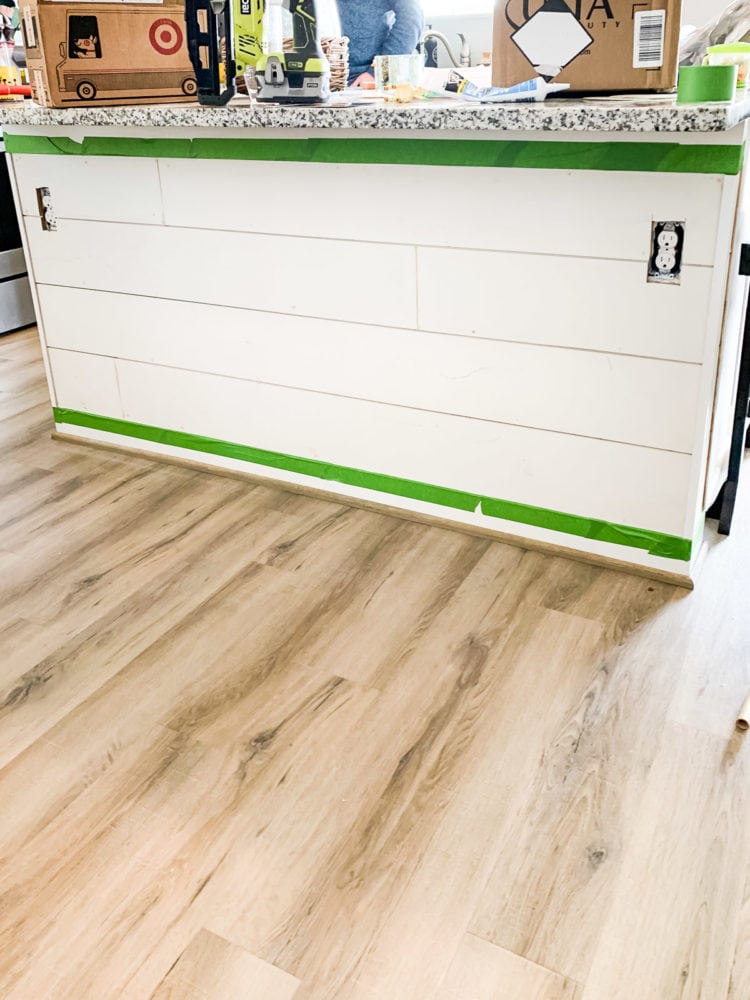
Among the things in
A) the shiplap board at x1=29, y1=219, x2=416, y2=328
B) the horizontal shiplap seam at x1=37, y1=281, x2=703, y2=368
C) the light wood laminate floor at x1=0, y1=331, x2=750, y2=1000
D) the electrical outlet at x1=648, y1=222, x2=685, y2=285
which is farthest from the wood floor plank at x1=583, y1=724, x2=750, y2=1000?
the shiplap board at x1=29, y1=219, x2=416, y2=328

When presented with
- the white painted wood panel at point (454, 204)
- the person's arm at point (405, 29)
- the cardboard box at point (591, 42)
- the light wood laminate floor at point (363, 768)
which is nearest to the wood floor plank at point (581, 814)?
the light wood laminate floor at point (363, 768)

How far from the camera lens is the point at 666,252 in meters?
1.77

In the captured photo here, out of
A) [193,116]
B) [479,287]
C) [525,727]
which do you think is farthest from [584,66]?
[525,727]

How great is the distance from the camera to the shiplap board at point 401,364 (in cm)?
191

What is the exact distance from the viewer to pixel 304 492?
247 centimetres

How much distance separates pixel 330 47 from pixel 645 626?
159 centimetres

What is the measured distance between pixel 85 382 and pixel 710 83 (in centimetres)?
193

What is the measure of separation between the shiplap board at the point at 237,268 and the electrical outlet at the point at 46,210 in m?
0.02

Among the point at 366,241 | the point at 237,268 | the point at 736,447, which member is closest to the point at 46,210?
the point at 237,268

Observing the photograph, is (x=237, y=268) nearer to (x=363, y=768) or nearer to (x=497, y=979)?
(x=363, y=768)

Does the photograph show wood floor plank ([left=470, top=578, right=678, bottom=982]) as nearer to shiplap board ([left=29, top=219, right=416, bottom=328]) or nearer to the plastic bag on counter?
shiplap board ([left=29, top=219, right=416, bottom=328])

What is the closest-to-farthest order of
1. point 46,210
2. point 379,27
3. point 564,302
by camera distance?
1. point 564,302
2. point 46,210
3. point 379,27

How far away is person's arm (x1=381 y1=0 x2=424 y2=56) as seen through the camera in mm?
3469

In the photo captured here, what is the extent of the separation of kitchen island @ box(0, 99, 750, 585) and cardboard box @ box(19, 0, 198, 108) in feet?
0.31
